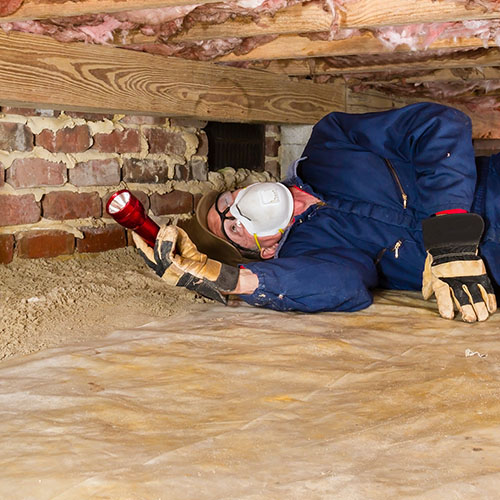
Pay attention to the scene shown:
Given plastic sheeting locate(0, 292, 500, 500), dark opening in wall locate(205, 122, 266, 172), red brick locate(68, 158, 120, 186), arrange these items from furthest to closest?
1. dark opening in wall locate(205, 122, 266, 172)
2. red brick locate(68, 158, 120, 186)
3. plastic sheeting locate(0, 292, 500, 500)

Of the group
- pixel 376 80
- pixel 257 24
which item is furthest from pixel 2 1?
pixel 376 80

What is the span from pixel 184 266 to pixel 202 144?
1119 mm

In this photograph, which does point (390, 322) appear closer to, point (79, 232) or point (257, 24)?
point (257, 24)

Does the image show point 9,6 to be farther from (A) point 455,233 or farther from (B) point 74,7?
(A) point 455,233

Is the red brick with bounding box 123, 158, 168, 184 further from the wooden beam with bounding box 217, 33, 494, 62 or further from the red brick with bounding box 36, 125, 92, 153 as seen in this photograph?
the wooden beam with bounding box 217, 33, 494, 62

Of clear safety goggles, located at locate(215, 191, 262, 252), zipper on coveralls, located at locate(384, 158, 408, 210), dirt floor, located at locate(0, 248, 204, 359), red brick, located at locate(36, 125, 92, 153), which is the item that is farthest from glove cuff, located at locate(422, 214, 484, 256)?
red brick, located at locate(36, 125, 92, 153)

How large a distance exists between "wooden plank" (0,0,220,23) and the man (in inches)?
25.3

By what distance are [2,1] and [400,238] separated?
1.44 m

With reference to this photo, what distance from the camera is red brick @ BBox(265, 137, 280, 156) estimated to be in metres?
3.45

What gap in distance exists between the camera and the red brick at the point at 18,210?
230 cm

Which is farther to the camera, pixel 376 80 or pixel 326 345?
pixel 376 80

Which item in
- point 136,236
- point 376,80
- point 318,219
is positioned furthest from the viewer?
point 376,80

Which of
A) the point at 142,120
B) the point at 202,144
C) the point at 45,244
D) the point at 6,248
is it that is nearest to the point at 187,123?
the point at 202,144

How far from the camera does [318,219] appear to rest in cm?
238
